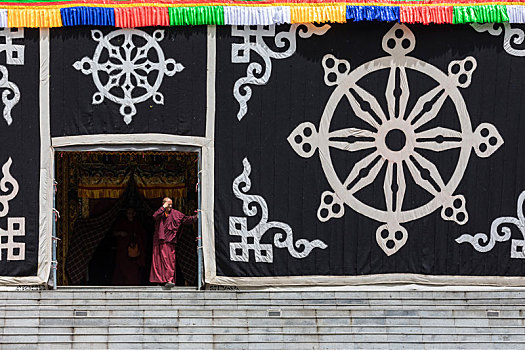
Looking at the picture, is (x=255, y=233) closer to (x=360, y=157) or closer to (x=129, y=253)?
(x=360, y=157)

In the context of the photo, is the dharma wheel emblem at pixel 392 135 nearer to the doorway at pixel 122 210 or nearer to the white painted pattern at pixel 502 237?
the white painted pattern at pixel 502 237

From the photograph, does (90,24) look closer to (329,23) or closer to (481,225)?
(329,23)

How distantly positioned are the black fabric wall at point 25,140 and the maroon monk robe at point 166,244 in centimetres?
129

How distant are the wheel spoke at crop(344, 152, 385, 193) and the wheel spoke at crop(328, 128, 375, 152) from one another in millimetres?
146

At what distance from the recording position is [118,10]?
1295 cm

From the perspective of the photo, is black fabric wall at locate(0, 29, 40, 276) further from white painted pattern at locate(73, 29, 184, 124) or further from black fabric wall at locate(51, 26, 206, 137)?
white painted pattern at locate(73, 29, 184, 124)

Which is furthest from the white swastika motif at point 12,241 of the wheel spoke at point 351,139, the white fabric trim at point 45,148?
the wheel spoke at point 351,139

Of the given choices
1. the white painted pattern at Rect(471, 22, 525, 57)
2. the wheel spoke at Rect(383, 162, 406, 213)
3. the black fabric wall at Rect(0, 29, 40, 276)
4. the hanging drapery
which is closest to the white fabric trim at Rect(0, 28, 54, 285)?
the black fabric wall at Rect(0, 29, 40, 276)

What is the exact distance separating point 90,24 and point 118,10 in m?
0.32

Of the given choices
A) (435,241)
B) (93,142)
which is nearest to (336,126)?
(435,241)

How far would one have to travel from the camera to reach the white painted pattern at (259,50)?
1309 cm

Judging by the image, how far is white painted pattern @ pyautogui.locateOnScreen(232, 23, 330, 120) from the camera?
13094 millimetres

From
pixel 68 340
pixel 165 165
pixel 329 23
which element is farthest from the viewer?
pixel 165 165

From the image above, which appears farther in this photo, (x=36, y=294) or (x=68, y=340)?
(x=36, y=294)
